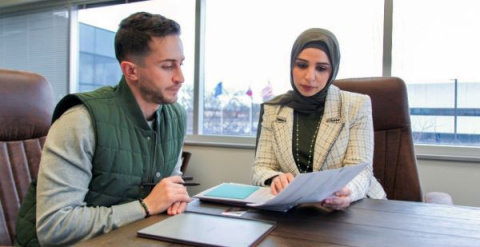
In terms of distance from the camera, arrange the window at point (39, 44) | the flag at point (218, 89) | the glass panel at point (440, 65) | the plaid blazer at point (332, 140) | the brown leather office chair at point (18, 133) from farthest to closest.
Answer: the window at point (39, 44) < the flag at point (218, 89) < the glass panel at point (440, 65) < the plaid blazer at point (332, 140) < the brown leather office chair at point (18, 133)

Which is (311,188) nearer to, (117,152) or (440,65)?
(117,152)

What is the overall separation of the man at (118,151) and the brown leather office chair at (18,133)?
0.41 meters

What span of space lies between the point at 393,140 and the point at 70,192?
1.41 metres

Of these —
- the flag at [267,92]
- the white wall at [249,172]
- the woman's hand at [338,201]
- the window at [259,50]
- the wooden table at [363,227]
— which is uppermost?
the window at [259,50]

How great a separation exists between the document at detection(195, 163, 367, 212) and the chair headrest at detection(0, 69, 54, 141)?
32.1 inches

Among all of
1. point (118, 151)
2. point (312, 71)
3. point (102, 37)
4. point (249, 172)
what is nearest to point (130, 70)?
point (118, 151)

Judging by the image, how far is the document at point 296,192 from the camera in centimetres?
87

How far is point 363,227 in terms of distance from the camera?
0.86 meters

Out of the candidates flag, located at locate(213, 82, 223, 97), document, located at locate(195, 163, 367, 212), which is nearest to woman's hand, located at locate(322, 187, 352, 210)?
document, located at locate(195, 163, 367, 212)

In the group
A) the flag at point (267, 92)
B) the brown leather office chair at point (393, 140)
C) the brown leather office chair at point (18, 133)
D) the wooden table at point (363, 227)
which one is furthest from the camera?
the flag at point (267, 92)

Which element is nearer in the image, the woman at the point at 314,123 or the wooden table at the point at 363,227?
the wooden table at the point at 363,227

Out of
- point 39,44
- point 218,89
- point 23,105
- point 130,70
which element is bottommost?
point 23,105

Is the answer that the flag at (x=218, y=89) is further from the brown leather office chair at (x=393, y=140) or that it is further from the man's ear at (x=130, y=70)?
the man's ear at (x=130, y=70)

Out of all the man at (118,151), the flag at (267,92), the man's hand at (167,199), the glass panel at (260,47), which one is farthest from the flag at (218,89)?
the man's hand at (167,199)
